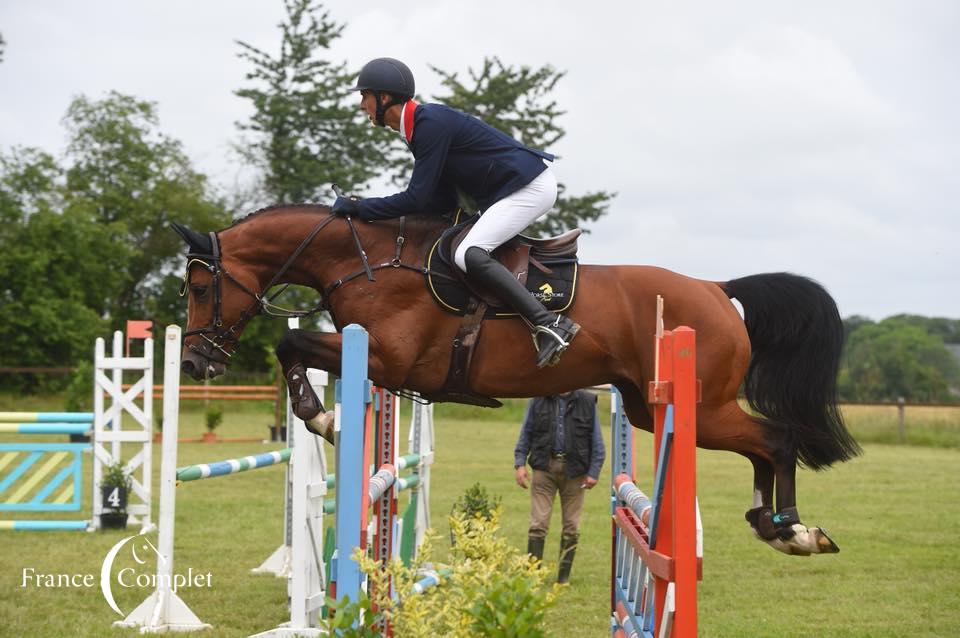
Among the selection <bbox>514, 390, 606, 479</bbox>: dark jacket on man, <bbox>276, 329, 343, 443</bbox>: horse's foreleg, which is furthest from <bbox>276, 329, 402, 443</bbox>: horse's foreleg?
<bbox>514, 390, 606, 479</bbox>: dark jacket on man

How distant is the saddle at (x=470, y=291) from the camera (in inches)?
174

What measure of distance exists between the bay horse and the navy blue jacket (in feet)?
0.38

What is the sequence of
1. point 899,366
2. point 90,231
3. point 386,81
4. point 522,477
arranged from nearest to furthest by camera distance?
point 386,81
point 522,477
point 90,231
point 899,366

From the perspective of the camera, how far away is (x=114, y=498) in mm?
9938

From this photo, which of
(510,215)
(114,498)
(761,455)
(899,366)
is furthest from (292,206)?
(899,366)

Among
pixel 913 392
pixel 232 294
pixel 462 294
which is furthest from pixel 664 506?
pixel 913 392

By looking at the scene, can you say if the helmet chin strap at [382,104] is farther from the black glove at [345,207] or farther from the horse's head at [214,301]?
the horse's head at [214,301]

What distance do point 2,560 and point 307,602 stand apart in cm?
375

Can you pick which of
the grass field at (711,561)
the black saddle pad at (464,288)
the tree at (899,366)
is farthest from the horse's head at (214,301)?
the tree at (899,366)

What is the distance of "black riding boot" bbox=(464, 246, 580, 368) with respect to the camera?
4270 mm

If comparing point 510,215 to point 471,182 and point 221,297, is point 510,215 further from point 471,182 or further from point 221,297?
point 221,297

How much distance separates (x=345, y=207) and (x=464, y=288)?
644 millimetres

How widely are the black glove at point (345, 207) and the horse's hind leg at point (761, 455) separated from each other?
5.61 feet

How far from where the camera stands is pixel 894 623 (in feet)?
21.0
